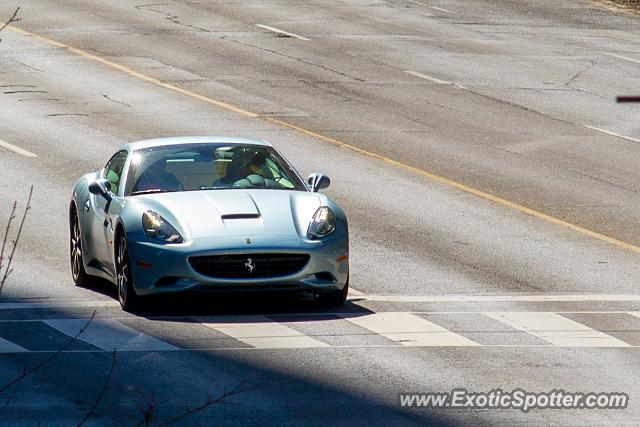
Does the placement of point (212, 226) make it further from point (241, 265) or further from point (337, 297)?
point (337, 297)

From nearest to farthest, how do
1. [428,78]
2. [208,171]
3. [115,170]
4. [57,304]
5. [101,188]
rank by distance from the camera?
[57,304], [101,188], [208,171], [115,170], [428,78]

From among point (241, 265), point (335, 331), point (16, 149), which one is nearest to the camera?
point (335, 331)

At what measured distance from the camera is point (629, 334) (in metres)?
12.3

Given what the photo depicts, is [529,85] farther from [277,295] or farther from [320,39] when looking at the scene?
[277,295]

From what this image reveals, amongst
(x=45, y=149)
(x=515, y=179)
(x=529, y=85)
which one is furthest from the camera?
(x=529, y=85)

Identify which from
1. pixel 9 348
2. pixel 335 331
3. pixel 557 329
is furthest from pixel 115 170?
pixel 557 329

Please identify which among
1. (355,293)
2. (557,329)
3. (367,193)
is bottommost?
(367,193)

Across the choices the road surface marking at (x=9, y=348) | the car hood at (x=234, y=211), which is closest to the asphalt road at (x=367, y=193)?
the road surface marking at (x=9, y=348)

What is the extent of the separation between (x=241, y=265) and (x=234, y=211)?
546 mm

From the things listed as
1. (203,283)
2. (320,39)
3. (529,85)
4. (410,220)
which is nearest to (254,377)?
(203,283)

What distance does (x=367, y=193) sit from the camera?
20250 mm

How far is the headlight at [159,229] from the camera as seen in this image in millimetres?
12777

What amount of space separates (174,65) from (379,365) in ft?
70.6

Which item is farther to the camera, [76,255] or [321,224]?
[76,255]
